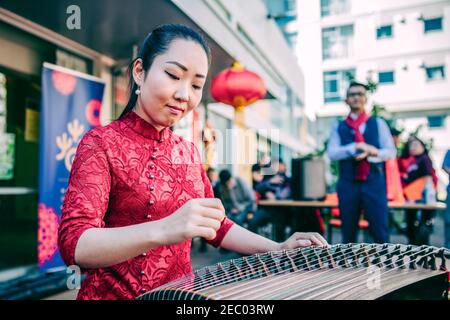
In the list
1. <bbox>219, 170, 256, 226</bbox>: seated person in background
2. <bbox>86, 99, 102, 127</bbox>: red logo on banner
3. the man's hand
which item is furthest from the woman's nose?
<bbox>219, 170, 256, 226</bbox>: seated person in background

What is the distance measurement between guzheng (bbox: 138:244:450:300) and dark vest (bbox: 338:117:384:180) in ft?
5.27

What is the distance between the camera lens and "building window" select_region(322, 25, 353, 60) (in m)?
1.36

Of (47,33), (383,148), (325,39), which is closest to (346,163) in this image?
(383,148)

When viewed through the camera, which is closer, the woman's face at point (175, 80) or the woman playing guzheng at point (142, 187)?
the woman playing guzheng at point (142, 187)

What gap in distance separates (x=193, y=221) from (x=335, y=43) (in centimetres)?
102

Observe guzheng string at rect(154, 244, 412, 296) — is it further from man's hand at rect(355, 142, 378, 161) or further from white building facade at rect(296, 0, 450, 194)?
man's hand at rect(355, 142, 378, 161)

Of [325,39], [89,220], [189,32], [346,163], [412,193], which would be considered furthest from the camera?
[412,193]

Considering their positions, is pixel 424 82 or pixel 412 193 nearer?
pixel 424 82

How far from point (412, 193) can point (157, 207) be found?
3974 mm

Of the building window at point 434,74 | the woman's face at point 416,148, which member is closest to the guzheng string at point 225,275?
the building window at point 434,74

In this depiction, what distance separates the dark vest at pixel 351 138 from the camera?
2600mm

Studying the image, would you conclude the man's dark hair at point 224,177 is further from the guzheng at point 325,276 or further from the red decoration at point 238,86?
the guzheng at point 325,276

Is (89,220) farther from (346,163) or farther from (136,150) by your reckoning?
(346,163)

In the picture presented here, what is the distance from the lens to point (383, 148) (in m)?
2.74
